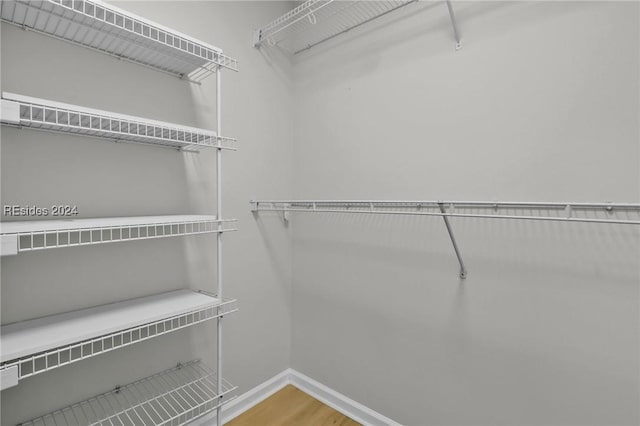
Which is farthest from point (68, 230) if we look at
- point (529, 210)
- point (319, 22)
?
point (319, 22)

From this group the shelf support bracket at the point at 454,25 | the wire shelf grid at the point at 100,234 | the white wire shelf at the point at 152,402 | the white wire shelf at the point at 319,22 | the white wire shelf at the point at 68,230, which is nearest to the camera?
the white wire shelf at the point at 68,230

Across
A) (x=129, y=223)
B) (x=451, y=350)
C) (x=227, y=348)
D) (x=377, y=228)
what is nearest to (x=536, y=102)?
(x=377, y=228)

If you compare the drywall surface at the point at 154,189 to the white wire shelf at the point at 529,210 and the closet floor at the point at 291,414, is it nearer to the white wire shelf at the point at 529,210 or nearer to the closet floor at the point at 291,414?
the closet floor at the point at 291,414

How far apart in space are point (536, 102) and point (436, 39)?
0.51 m

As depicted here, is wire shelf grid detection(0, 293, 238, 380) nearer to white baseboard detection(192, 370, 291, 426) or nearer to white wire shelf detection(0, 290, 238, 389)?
white wire shelf detection(0, 290, 238, 389)

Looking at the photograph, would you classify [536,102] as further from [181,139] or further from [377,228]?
[181,139]

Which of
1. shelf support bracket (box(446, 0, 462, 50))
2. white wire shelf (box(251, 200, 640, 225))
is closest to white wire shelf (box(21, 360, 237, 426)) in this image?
white wire shelf (box(251, 200, 640, 225))

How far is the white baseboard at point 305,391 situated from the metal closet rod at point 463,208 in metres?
0.91

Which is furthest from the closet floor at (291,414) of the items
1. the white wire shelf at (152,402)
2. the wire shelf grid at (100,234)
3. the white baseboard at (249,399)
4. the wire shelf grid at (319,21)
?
the wire shelf grid at (319,21)

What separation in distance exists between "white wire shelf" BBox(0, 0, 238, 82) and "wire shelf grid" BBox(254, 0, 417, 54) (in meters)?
0.51

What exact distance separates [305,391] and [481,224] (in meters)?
1.40

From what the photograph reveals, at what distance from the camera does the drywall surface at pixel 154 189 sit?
1046 mm

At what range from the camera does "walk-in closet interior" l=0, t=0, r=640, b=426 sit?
1.01 metres

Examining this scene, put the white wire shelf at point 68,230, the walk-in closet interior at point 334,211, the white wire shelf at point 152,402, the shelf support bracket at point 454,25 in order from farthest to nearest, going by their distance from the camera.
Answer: the shelf support bracket at point 454,25, the white wire shelf at point 152,402, the walk-in closet interior at point 334,211, the white wire shelf at point 68,230
